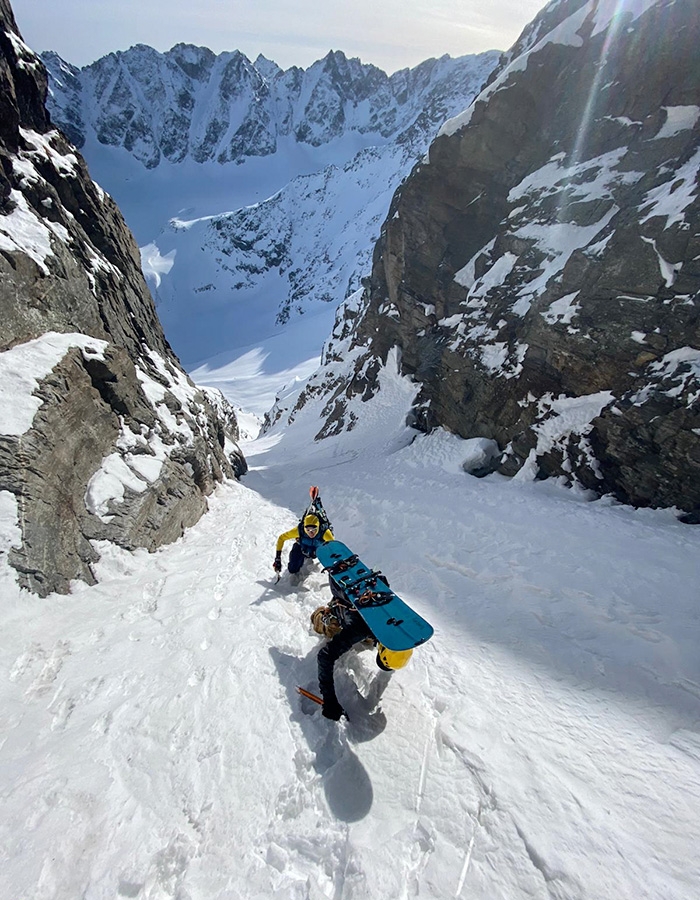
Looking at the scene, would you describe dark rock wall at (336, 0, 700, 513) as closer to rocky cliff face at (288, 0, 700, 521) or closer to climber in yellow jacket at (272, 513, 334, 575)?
rocky cliff face at (288, 0, 700, 521)

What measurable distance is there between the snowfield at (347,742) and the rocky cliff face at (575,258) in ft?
18.1

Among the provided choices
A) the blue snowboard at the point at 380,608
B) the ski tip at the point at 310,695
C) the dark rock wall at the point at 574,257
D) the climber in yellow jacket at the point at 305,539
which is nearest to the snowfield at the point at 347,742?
the ski tip at the point at 310,695

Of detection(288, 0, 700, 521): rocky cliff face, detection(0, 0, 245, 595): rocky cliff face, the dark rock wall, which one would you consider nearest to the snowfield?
detection(0, 0, 245, 595): rocky cliff face

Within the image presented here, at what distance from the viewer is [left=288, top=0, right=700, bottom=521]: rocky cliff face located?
1210 centimetres

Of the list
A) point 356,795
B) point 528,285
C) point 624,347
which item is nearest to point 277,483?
point 528,285

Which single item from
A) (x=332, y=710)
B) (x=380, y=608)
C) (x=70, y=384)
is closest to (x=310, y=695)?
(x=332, y=710)

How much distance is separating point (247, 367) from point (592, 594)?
109785 mm

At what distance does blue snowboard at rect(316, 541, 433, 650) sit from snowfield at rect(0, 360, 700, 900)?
849 millimetres

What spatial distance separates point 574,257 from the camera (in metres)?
15.7

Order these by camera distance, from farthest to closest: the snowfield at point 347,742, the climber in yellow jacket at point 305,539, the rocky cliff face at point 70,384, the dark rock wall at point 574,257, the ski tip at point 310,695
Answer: the dark rock wall at point 574,257, the climber in yellow jacket at point 305,539, the rocky cliff face at point 70,384, the ski tip at point 310,695, the snowfield at point 347,742

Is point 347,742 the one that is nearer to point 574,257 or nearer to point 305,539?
point 305,539

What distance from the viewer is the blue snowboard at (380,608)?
4.52 m

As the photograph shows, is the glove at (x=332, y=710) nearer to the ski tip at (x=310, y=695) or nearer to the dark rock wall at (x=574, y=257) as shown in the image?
the ski tip at (x=310, y=695)

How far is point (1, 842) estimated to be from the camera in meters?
3.26
